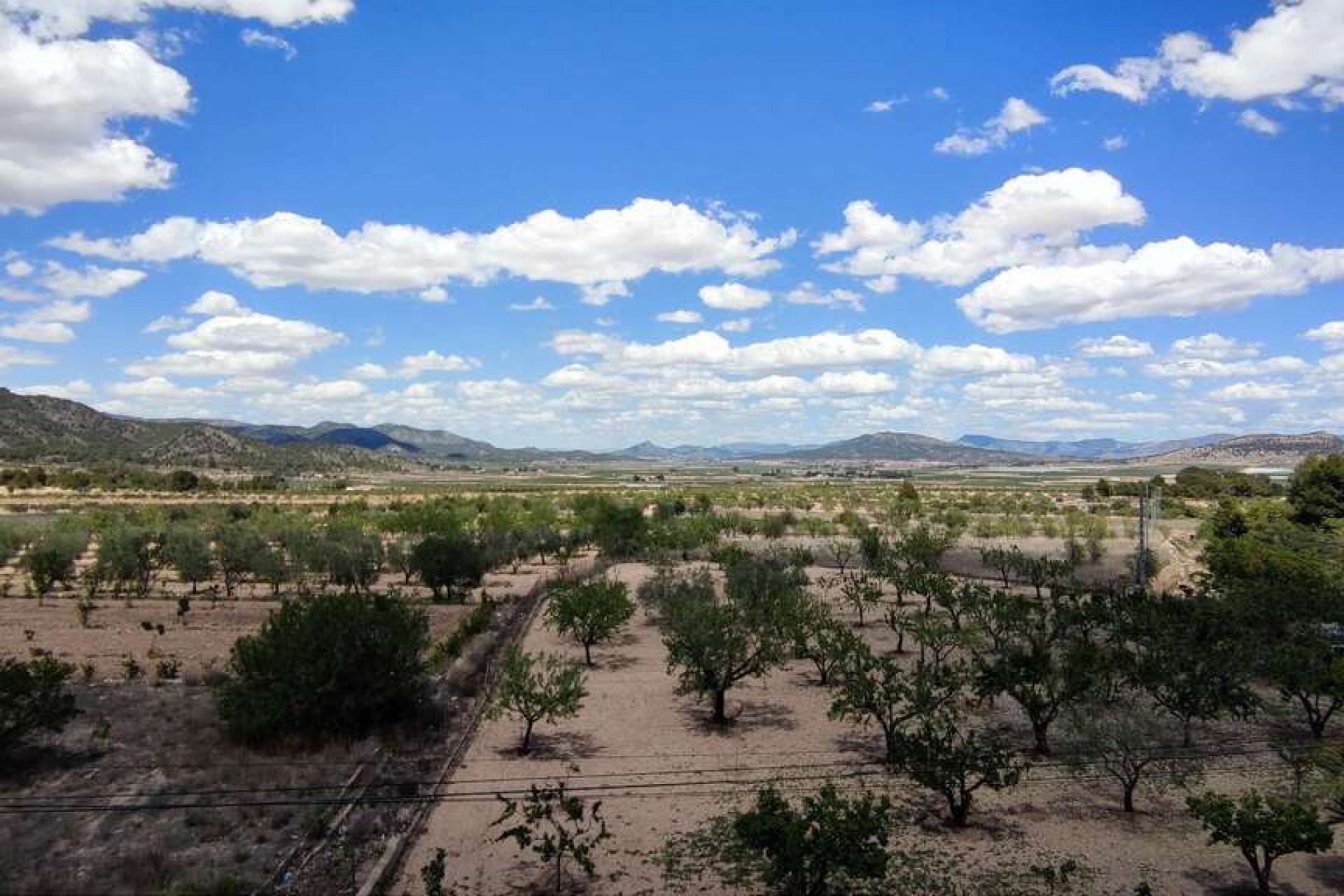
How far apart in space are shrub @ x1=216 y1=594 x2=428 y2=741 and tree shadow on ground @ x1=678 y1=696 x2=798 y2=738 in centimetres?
870

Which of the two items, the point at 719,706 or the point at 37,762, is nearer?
the point at 37,762

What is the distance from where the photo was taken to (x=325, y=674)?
75.0ft

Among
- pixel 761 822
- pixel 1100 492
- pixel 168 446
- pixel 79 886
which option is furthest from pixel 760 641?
pixel 168 446

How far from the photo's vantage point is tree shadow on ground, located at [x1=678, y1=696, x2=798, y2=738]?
84.8ft

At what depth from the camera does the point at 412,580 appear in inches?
2408

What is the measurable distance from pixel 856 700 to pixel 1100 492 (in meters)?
125

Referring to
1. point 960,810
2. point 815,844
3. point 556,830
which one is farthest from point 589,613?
point 815,844

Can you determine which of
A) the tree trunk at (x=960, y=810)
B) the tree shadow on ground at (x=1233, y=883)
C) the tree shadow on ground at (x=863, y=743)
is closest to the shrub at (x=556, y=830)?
the tree trunk at (x=960, y=810)

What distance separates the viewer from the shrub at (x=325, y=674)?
22.3 m

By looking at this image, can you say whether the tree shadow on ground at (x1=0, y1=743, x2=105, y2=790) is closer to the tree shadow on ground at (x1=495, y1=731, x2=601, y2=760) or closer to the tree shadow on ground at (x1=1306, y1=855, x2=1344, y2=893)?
the tree shadow on ground at (x1=495, y1=731, x2=601, y2=760)

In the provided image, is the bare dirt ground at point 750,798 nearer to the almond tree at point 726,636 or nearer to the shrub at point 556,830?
the shrub at point 556,830

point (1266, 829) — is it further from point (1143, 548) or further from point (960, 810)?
point (1143, 548)

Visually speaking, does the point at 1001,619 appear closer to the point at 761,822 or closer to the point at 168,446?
the point at 761,822

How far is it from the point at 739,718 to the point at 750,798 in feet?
22.3
